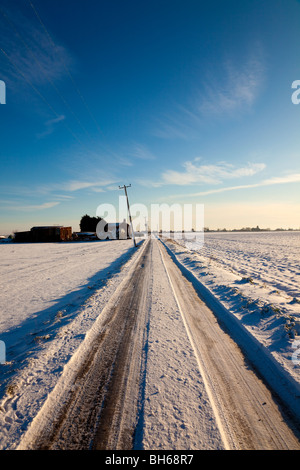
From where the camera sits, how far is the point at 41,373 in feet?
Answer: 12.1

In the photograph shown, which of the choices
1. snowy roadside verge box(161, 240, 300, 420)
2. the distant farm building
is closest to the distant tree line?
the distant farm building

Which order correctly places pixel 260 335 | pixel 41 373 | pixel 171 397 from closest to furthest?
pixel 171 397, pixel 41 373, pixel 260 335

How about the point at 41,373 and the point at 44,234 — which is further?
the point at 44,234

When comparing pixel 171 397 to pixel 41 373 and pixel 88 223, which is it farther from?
pixel 88 223

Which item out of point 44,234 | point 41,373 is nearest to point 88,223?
point 44,234

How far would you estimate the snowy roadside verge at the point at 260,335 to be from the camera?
134 inches

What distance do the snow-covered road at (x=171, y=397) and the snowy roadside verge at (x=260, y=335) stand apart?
27 centimetres

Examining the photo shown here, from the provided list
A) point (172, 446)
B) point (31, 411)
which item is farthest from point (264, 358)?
point (31, 411)

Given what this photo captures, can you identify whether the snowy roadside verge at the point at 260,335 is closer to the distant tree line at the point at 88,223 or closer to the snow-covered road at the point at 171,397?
the snow-covered road at the point at 171,397

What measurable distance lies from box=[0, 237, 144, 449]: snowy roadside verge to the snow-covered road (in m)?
0.11

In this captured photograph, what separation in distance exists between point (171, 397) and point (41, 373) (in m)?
2.39

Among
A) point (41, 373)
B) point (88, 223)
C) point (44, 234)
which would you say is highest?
point (88, 223)

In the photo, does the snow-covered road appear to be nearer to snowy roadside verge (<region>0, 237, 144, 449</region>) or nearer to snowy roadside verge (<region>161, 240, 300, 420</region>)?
snowy roadside verge (<region>0, 237, 144, 449</region>)

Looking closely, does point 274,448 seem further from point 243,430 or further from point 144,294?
point 144,294
